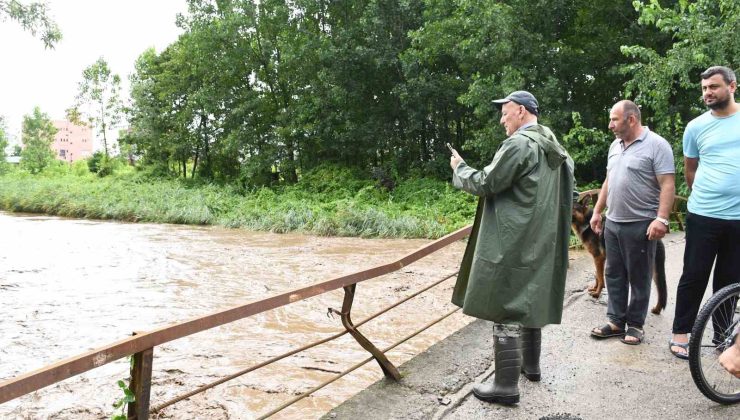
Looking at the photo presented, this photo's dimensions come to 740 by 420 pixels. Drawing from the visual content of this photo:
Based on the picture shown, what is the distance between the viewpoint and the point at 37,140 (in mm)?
60469

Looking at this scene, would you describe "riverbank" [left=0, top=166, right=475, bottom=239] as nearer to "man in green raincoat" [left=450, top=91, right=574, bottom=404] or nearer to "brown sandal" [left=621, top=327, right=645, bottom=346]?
"brown sandal" [left=621, top=327, right=645, bottom=346]

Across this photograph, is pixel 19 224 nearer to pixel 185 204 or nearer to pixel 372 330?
pixel 185 204

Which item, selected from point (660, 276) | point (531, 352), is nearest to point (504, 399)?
point (531, 352)

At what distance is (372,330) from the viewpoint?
21.4 ft

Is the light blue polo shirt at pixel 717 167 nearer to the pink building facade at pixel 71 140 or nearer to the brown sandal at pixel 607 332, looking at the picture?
the brown sandal at pixel 607 332

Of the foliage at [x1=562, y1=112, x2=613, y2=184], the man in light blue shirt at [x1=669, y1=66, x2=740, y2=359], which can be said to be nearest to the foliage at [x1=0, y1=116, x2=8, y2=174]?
the foliage at [x1=562, y1=112, x2=613, y2=184]

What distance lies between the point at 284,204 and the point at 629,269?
16769 mm

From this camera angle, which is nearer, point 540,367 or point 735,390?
point 735,390

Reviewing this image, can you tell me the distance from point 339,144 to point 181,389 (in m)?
20.4

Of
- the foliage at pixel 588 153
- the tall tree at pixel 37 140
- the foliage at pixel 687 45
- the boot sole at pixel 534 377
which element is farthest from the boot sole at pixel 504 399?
the tall tree at pixel 37 140

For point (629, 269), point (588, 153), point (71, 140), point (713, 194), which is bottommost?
point (629, 269)

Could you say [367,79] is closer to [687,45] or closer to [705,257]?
[687,45]

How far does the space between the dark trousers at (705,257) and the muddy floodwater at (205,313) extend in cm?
263

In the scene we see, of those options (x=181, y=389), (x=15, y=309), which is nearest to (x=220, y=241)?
(x=15, y=309)
